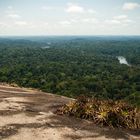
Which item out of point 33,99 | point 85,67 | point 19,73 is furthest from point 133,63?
point 33,99

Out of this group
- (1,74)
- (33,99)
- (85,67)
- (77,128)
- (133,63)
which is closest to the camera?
(77,128)

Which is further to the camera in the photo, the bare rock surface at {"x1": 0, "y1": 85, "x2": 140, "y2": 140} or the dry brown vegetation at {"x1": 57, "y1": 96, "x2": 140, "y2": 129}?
the dry brown vegetation at {"x1": 57, "y1": 96, "x2": 140, "y2": 129}

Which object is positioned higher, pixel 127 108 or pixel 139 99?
pixel 127 108

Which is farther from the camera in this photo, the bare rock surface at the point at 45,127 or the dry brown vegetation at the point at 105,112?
the dry brown vegetation at the point at 105,112

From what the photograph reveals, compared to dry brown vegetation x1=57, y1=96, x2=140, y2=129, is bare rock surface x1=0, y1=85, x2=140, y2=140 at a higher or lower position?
lower

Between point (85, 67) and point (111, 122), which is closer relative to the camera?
point (111, 122)

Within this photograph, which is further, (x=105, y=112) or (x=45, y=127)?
(x=105, y=112)

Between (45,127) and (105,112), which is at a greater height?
(105,112)

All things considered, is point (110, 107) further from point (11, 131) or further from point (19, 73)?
point (19, 73)
